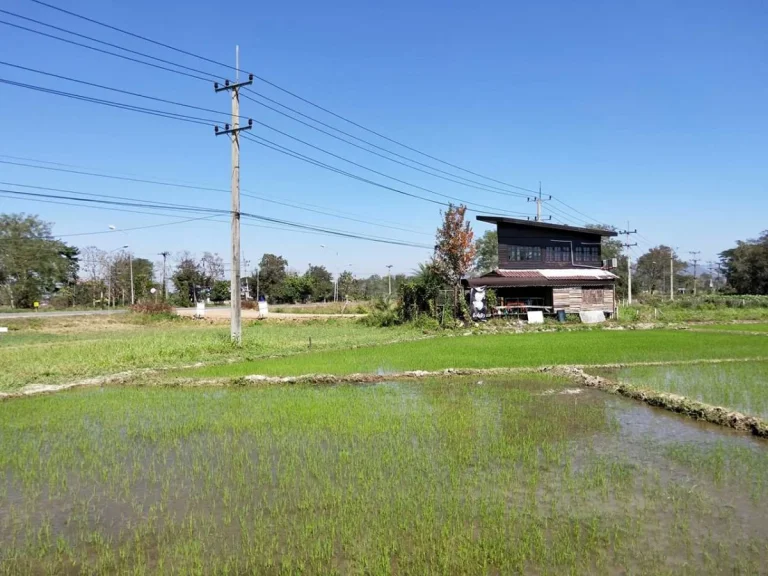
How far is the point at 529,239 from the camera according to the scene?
3538 centimetres

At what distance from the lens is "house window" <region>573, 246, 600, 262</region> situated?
36.8m

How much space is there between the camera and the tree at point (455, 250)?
105 ft

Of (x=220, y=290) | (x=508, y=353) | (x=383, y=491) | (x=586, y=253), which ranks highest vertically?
(x=586, y=253)

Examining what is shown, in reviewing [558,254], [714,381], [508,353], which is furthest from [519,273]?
[714,381]

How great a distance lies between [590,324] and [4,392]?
91.7ft

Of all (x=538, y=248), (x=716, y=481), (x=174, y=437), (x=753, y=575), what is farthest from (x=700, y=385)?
(x=538, y=248)

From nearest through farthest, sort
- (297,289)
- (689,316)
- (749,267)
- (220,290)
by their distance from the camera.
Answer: (689,316)
(749,267)
(220,290)
(297,289)

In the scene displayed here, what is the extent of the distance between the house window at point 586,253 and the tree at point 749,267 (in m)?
34.7

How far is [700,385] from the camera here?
39.5ft

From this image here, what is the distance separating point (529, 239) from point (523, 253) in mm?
1038

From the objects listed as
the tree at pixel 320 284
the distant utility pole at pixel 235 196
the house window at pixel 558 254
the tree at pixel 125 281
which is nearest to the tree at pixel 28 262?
the tree at pixel 125 281

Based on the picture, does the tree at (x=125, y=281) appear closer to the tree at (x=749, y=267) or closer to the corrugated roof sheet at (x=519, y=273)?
the corrugated roof sheet at (x=519, y=273)

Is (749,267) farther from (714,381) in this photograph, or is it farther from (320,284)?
(714,381)

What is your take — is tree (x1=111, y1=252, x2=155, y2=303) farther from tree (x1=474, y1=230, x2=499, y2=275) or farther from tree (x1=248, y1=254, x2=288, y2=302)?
tree (x1=474, y1=230, x2=499, y2=275)
